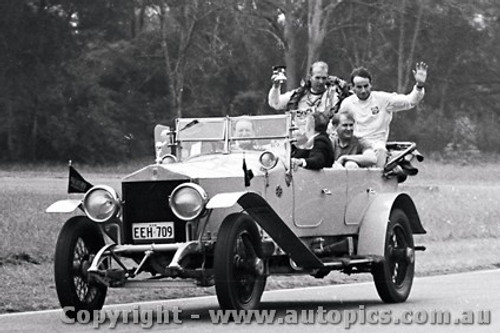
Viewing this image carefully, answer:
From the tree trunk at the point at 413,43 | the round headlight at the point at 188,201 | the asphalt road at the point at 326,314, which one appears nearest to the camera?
the asphalt road at the point at 326,314

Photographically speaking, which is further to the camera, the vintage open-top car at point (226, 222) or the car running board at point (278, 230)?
the car running board at point (278, 230)

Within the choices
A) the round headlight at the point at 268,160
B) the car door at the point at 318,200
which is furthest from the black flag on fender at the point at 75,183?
the car door at the point at 318,200

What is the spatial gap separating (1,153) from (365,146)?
3190 cm

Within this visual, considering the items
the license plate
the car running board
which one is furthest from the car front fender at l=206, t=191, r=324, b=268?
the license plate

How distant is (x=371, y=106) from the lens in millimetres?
14227

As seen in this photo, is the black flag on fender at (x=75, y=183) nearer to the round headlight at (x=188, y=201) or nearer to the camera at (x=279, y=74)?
the round headlight at (x=188, y=201)

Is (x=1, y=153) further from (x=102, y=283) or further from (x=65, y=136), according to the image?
(x=102, y=283)

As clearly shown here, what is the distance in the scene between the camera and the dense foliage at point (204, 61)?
44031mm

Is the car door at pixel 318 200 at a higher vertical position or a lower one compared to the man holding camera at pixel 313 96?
lower

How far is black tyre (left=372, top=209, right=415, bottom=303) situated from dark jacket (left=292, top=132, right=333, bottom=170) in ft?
3.30

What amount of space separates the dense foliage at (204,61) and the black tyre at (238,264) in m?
30.6

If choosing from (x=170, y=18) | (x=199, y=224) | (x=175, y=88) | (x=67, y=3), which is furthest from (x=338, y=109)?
(x=170, y=18)

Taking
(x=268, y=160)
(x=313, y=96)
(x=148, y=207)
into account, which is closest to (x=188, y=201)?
(x=148, y=207)

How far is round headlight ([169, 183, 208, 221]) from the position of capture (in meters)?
10.9
